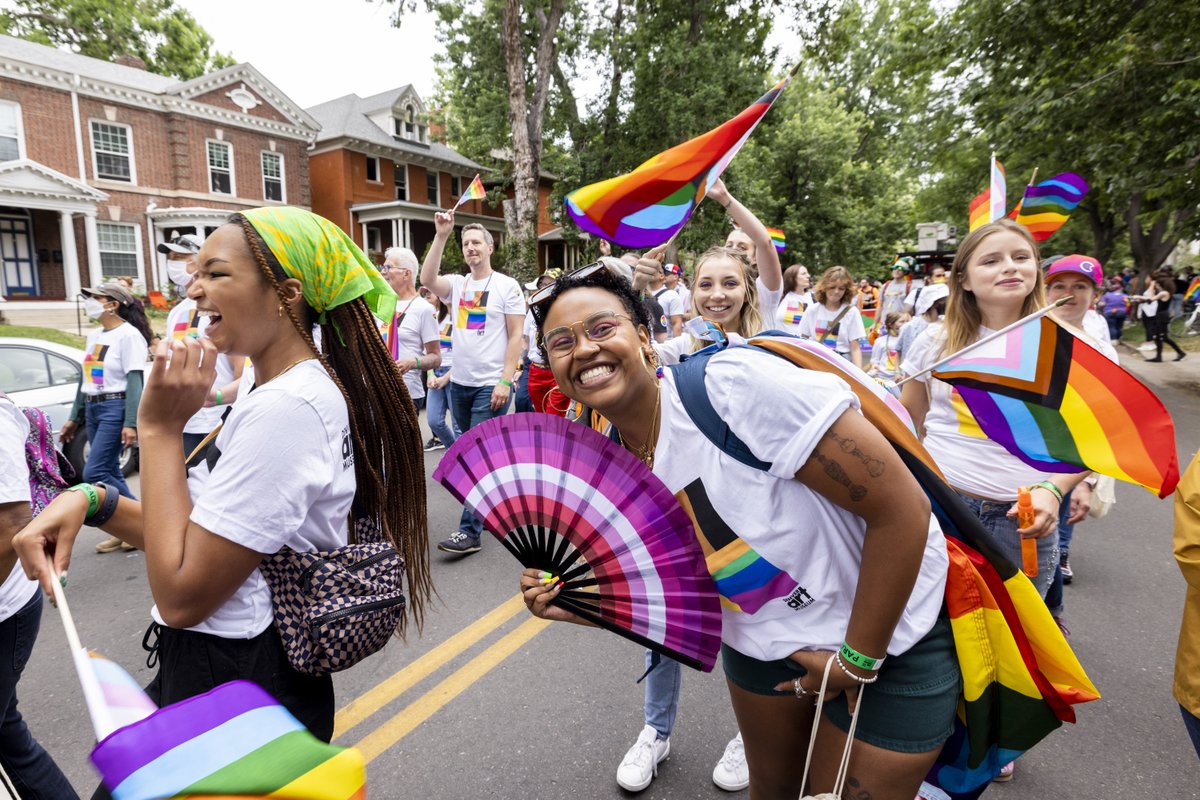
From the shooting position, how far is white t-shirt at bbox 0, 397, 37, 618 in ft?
5.59

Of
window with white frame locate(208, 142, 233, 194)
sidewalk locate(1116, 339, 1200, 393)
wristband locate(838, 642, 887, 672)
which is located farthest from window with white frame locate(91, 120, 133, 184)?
sidewalk locate(1116, 339, 1200, 393)

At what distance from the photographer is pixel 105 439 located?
5105 mm

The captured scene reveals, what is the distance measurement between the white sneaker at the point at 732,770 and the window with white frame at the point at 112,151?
27037 mm

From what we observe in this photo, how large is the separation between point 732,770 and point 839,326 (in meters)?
5.71

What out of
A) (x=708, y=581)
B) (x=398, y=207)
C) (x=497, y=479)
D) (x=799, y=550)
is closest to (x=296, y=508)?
(x=497, y=479)

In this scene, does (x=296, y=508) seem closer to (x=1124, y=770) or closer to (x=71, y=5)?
(x=1124, y=770)

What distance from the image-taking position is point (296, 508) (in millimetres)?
1466

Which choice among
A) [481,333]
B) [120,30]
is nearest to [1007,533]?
[481,333]

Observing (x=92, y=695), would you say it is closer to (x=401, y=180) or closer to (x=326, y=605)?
(x=326, y=605)

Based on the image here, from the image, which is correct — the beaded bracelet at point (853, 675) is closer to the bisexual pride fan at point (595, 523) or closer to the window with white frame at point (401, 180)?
the bisexual pride fan at point (595, 523)

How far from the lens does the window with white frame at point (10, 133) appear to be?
793 inches

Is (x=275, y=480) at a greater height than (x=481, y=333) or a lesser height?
lesser

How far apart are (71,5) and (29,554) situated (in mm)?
41072

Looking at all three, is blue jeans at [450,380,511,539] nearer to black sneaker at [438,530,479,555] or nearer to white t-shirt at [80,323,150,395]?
black sneaker at [438,530,479,555]
